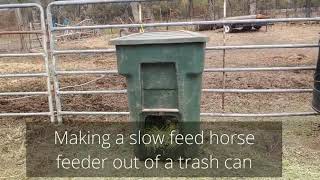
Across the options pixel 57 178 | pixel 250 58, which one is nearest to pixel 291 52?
pixel 250 58

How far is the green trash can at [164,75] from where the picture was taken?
11.2 feet

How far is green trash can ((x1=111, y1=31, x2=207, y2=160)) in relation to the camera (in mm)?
3426

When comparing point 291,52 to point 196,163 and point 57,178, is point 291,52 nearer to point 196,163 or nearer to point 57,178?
point 196,163

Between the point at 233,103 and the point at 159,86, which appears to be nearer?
Result: the point at 159,86

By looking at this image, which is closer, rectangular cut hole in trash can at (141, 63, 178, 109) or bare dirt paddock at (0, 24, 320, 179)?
rectangular cut hole in trash can at (141, 63, 178, 109)

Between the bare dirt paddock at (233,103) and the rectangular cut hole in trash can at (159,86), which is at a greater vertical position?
the rectangular cut hole in trash can at (159,86)

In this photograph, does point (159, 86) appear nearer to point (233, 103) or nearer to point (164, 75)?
point (164, 75)

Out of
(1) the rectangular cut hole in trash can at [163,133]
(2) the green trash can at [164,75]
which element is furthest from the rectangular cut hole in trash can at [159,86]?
(1) the rectangular cut hole in trash can at [163,133]

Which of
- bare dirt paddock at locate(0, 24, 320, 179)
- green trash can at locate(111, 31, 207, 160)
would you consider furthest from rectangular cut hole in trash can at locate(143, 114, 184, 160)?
bare dirt paddock at locate(0, 24, 320, 179)

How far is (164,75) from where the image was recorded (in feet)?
11.6

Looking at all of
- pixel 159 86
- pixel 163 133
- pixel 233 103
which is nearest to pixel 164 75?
pixel 159 86

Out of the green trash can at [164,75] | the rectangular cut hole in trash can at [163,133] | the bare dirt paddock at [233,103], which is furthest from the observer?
the bare dirt paddock at [233,103]

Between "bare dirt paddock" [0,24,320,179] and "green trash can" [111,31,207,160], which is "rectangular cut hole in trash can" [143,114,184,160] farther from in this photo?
"bare dirt paddock" [0,24,320,179]

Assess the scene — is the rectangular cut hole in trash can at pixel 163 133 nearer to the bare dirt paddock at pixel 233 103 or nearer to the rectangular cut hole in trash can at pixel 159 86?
the rectangular cut hole in trash can at pixel 159 86
